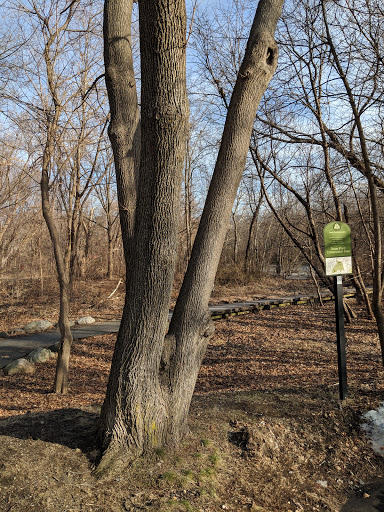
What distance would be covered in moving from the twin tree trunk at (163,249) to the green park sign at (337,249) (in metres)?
1.65

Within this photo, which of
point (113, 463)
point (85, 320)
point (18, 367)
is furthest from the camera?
point (85, 320)

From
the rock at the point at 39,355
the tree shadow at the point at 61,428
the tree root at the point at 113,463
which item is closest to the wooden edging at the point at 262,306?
the rock at the point at 39,355

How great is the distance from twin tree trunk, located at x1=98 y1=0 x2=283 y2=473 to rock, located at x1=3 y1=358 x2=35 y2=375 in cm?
569

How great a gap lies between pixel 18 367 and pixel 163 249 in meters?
6.51

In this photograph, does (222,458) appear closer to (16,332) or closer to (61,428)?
(61,428)

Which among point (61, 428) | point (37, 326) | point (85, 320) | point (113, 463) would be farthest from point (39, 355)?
point (113, 463)

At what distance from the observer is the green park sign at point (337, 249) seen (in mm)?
4746

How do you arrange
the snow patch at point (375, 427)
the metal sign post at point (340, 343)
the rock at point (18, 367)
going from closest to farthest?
the snow patch at point (375, 427) → the metal sign post at point (340, 343) → the rock at point (18, 367)

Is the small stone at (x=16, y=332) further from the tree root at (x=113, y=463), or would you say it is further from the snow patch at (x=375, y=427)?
the snow patch at (x=375, y=427)

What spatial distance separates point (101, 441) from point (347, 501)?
2079 mm

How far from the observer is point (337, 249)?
15.8 feet

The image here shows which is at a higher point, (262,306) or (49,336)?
(262,306)

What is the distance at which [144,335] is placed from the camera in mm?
3217

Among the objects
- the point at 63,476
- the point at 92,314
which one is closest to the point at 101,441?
the point at 63,476
